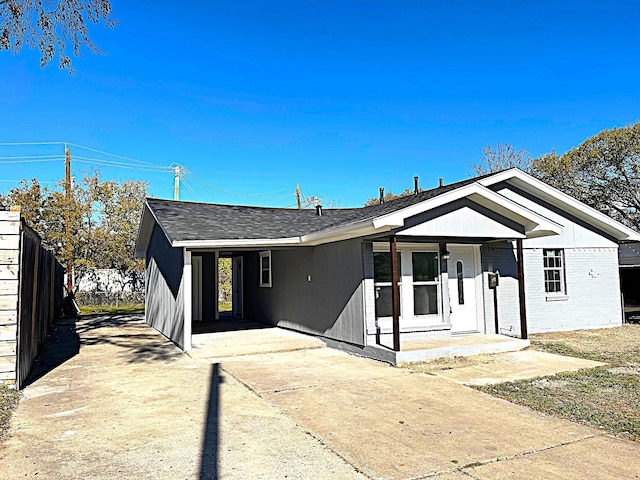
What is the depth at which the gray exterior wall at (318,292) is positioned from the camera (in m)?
8.67

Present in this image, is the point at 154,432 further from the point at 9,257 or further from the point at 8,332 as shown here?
the point at 9,257

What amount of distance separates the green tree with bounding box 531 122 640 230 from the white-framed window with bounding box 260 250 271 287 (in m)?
20.0

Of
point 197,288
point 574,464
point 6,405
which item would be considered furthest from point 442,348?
point 197,288

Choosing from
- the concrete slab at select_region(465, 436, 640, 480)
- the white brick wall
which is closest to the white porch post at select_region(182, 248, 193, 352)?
the concrete slab at select_region(465, 436, 640, 480)

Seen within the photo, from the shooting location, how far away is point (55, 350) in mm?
9453

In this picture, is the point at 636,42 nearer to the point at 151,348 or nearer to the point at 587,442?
the point at 587,442

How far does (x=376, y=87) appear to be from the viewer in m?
16.7

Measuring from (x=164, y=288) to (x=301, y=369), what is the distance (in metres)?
6.02

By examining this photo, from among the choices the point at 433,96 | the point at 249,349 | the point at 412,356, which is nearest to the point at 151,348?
the point at 249,349

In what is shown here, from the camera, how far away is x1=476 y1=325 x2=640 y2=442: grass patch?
15.3 ft

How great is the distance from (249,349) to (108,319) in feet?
30.3

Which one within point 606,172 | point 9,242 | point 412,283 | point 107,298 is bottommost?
point 107,298

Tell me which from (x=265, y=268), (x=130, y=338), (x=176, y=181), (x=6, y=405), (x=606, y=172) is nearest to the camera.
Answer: (x=6, y=405)

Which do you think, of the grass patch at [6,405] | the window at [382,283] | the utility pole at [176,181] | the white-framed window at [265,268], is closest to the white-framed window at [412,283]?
the window at [382,283]
